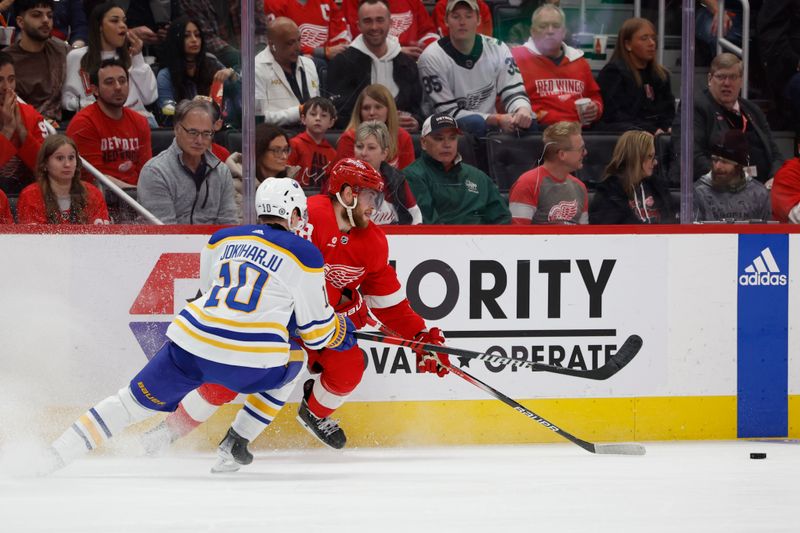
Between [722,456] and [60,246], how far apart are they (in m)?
2.59

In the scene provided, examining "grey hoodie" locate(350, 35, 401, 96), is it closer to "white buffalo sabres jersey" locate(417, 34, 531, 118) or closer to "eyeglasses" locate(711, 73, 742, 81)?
"white buffalo sabres jersey" locate(417, 34, 531, 118)

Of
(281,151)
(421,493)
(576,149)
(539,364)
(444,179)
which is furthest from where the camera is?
(576,149)

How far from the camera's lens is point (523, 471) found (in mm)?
4195

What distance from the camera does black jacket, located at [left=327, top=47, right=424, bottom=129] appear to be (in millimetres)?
4676

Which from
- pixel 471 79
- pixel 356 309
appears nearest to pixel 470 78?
pixel 471 79

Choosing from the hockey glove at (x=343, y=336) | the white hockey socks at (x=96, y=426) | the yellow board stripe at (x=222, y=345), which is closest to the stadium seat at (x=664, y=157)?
the hockey glove at (x=343, y=336)

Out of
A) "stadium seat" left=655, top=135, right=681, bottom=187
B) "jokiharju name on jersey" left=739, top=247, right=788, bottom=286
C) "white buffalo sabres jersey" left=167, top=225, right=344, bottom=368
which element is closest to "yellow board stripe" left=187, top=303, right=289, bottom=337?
"white buffalo sabres jersey" left=167, top=225, right=344, bottom=368

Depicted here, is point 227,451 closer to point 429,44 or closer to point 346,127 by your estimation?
point 346,127

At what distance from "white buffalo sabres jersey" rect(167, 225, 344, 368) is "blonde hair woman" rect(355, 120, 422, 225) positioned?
759mm

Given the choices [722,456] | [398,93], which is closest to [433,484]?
[722,456]

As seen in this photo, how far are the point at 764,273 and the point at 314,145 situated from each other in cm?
192

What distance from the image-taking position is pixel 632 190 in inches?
195

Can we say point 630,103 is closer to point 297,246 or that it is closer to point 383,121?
point 383,121

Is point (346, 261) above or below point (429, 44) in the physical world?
below
